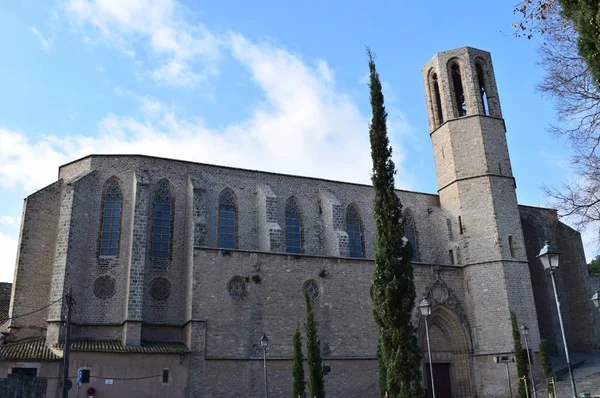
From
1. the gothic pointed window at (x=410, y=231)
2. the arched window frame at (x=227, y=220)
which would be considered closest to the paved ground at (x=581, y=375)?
the gothic pointed window at (x=410, y=231)

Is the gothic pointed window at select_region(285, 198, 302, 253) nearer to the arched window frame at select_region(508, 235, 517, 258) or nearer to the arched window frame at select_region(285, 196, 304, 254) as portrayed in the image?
the arched window frame at select_region(285, 196, 304, 254)

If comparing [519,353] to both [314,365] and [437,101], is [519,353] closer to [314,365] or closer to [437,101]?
[314,365]

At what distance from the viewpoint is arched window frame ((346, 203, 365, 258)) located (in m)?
31.4

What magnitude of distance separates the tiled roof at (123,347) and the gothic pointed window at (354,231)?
11.4m

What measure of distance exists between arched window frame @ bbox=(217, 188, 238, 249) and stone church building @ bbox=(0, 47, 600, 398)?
77 mm

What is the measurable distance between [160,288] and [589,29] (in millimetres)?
A: 22156

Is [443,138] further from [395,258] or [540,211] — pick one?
[395,258]

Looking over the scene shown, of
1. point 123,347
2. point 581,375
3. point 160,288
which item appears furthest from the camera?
point 581,375

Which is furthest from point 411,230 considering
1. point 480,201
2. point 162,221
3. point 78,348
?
point 78,348

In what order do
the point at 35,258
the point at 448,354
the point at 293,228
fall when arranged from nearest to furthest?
the point at 35,258 → the point at 448,354 → the point at 293,228

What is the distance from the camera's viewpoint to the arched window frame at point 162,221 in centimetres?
2689

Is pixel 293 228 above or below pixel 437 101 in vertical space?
below

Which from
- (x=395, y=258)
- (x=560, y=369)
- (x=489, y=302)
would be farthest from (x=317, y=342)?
(x=560, y=369)

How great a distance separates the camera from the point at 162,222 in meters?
27.5
